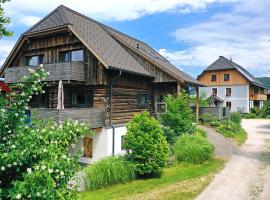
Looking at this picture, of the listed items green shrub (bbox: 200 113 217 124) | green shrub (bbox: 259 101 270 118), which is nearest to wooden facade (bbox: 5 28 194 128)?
green shrub (bbox: 200 113 217 124)

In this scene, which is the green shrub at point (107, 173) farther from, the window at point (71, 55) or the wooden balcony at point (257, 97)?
the wooden balcony at point (257, 97)

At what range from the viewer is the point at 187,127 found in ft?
69.1

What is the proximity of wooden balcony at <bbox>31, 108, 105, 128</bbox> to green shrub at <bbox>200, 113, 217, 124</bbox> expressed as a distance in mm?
14744

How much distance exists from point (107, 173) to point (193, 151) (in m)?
5.58

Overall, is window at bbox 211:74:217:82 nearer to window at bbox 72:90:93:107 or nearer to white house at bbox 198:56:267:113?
white house at bbox 198:56:267:113

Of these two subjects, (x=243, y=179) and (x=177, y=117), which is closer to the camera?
(x=243, y=179)

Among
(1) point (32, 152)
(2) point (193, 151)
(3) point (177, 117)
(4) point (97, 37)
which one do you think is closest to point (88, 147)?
(3) point (177, 117)

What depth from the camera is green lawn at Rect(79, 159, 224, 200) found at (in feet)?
38.6

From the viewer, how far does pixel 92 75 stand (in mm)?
19672

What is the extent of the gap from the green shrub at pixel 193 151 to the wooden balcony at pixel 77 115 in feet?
16.6

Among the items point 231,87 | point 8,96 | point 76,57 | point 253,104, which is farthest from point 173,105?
point 253,104

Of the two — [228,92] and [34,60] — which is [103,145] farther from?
[228,92]

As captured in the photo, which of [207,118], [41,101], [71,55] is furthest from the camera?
[207,118]

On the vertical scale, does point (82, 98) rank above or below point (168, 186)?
above
